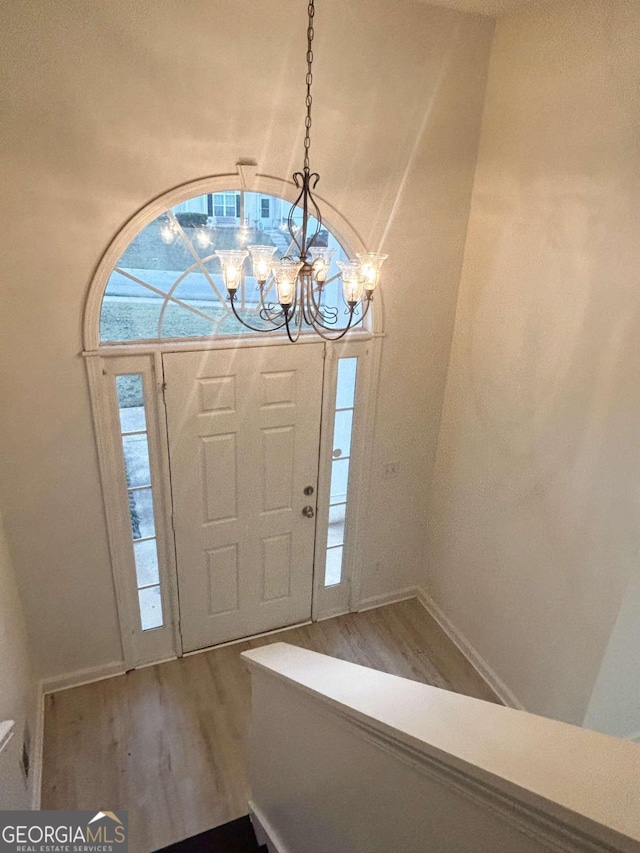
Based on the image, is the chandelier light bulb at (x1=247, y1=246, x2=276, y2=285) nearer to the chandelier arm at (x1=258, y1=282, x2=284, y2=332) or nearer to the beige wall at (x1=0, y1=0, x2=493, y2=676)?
the chandelier arm at (x1=258, y1=282, x2=284, y2=332)

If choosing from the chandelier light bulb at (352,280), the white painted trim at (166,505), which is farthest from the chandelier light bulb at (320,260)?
the white painted trim at (166,505)

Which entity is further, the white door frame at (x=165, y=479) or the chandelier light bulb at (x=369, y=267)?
the white door frame at (x=165, y=479)

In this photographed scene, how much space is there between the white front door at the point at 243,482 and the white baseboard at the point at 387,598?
456 millimetres

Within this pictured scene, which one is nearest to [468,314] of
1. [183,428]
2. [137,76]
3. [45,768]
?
[183,428]

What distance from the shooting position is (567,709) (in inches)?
121

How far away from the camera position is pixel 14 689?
2656mm

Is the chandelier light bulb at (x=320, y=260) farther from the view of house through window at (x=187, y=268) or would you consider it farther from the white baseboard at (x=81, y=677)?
the white baseboard at (x=81, y=677)

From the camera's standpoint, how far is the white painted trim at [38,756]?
284 centimetres

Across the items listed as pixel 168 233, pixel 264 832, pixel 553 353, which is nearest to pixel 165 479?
pixel 168 233

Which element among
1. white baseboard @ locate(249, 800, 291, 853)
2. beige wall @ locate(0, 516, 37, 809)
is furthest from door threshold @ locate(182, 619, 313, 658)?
white baseboard @ locate(249, 800, 291, 853)

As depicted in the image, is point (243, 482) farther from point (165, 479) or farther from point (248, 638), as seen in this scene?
point (248, 638)

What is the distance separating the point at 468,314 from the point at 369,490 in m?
1.33

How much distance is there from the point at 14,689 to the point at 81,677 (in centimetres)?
98

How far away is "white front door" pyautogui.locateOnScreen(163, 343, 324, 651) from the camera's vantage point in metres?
3.25
